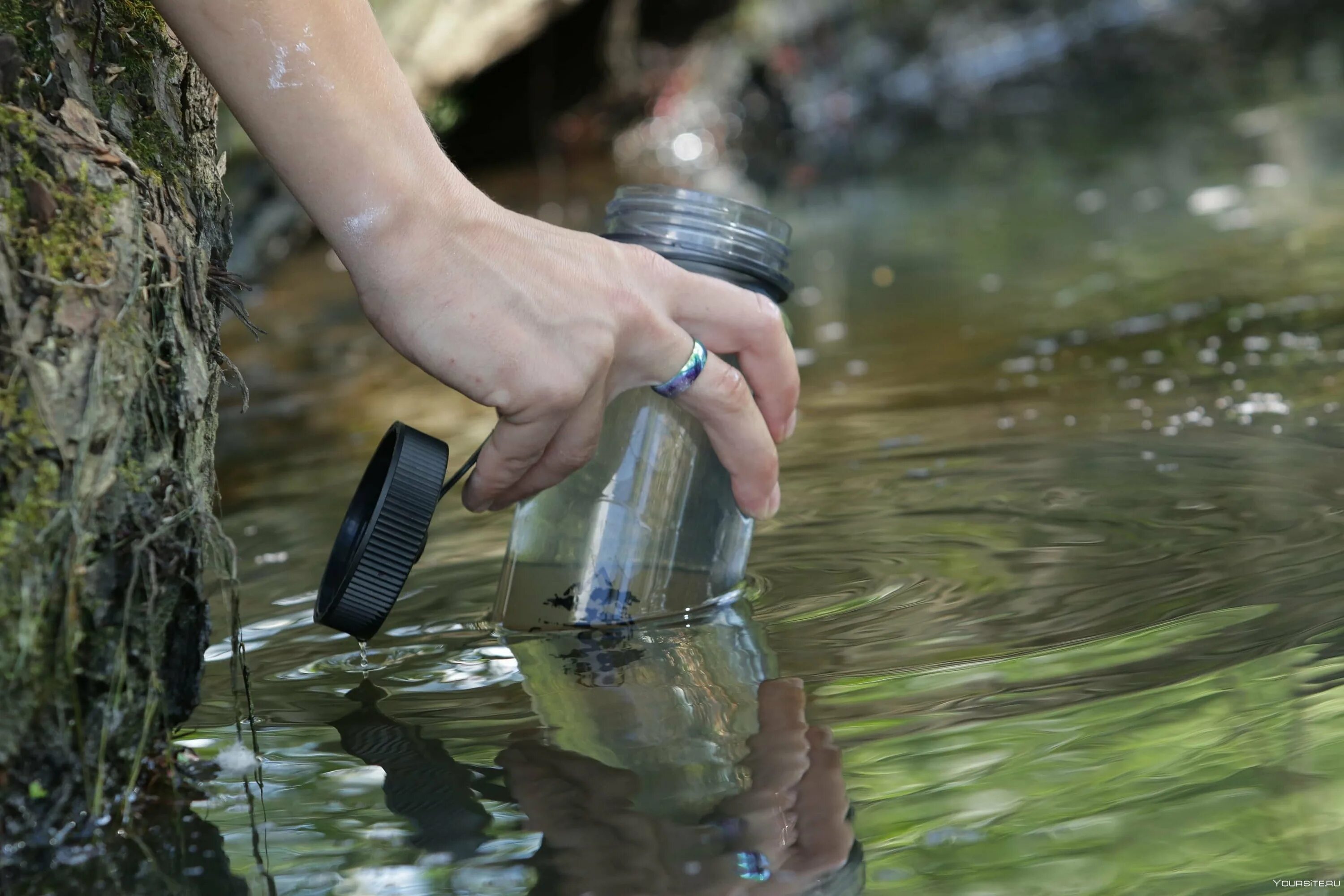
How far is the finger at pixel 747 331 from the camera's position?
1482 mm

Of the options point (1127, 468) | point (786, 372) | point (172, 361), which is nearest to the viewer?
point (172, 361)

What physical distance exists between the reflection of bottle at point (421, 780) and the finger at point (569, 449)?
0.27 meters

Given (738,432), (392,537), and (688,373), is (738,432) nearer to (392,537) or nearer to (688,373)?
(688,373)

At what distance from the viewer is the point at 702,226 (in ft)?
5.25

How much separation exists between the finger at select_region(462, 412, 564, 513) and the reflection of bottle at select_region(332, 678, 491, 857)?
0.24m

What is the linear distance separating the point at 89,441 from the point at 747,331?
71cm

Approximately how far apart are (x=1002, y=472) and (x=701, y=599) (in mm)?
668

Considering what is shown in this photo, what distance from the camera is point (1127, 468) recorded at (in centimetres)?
204

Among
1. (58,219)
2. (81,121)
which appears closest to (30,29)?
(81,121)

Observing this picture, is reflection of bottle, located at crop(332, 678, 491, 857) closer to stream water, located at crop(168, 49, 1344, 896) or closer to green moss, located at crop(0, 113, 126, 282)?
stream water, located at crop(168, 49, 1344, 896)

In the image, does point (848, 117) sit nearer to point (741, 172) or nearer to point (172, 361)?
point (741, 172)

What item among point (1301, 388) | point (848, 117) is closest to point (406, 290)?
point (1301, 388)

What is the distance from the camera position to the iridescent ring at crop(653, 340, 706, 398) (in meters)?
1.46

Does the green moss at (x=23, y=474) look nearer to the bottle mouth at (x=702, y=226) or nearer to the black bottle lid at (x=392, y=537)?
the black bottle lid at (x=392, y=537)
